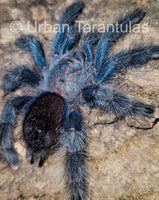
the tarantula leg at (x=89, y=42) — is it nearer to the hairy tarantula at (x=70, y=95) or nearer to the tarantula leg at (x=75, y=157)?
the hairy tarantula at (x=70, y=95)

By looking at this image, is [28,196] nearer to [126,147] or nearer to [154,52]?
[126,147]

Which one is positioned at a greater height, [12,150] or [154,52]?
[154,52]

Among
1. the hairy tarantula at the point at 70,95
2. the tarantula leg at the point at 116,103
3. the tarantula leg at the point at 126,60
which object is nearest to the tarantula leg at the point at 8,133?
the hairy tarantula at the point at 70,95

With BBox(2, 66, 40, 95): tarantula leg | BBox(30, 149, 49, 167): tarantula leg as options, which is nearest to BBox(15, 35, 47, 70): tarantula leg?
BBox(2, 66, 40, 95): tarantula leg

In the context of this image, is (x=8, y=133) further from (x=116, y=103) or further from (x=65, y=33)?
(x=65, y=33)

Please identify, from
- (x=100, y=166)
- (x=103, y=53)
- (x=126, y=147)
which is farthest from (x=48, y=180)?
(x=103, y=53)

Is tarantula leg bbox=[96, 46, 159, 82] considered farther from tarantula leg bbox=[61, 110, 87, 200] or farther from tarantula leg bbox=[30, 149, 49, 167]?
tarantula leg bbox=[30, 149, 49, 167]
